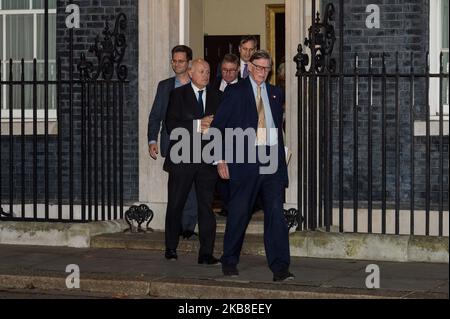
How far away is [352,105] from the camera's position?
40.9ft

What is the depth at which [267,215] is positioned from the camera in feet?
32.3

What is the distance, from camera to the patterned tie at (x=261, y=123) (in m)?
9.87

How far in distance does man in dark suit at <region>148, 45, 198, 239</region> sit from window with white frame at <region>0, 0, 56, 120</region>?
8.08ft

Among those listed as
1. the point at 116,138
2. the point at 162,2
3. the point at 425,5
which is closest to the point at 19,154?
the point at 116,138

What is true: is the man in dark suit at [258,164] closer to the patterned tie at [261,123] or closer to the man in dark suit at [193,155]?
the patterned tie at [261,123]

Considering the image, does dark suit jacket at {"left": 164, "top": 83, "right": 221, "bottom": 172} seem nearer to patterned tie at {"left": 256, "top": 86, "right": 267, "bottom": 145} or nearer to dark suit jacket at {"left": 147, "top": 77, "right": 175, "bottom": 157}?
dark suit jacket at {"left": 147, "top": 77, "right": 175, "bottom": 157}

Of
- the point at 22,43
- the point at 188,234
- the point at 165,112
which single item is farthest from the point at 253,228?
the point at 22,43

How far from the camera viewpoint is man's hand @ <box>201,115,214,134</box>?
10.9m

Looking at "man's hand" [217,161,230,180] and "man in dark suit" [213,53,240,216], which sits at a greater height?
"man in dark suit" [213,53,240,216]

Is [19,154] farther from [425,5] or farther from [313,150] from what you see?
[425,5]

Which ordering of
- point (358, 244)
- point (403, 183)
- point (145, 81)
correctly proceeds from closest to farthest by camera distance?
point (358, 244)
point (403, 183)
point (145, 81)

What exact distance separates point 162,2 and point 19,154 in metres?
2.39

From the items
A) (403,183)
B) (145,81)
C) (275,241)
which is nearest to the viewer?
(275,241)

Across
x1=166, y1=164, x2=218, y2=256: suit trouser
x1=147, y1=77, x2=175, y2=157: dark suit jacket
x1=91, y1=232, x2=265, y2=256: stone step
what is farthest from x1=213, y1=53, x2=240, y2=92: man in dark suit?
x1=91, y1=232, x2=265, y2=256: stone step
